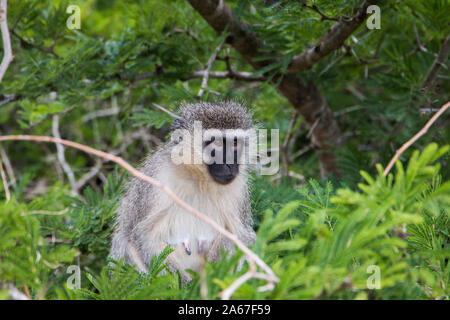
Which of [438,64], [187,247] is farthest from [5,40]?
[438,64]

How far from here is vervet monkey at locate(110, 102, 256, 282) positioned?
9.29ft

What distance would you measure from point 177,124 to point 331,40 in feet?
3.70

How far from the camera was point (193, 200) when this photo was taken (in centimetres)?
290

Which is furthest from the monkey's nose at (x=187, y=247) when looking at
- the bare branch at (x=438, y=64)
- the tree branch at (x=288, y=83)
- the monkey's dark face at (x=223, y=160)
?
the bare branch at (x=438, y=64)

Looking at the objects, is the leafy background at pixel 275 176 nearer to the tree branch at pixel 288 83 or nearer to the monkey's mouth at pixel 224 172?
the tree branch at pixel 288 83

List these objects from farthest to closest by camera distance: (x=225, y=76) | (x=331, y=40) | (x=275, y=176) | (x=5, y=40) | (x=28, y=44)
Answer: (x=275, y=176) < (x=225, y=76) < (x=28, y=44) < (x=331, y=40) < (x=5, y=40)

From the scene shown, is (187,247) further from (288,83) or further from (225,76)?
(288,83)

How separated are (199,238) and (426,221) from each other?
1344 millimetres

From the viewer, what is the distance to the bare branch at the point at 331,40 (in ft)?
9.11

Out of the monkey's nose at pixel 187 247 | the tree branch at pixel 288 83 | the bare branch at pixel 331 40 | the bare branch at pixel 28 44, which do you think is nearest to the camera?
the bare branch at pixel 331 40

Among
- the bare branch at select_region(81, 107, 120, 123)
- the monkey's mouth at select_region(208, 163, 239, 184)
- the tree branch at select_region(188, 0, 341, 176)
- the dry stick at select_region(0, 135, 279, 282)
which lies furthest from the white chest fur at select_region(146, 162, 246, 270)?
the bare branch at select_region(81, 107, 120, 123)

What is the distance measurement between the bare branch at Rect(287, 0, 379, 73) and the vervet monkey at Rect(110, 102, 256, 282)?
0.74 m

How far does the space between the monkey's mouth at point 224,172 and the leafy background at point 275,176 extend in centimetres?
37
